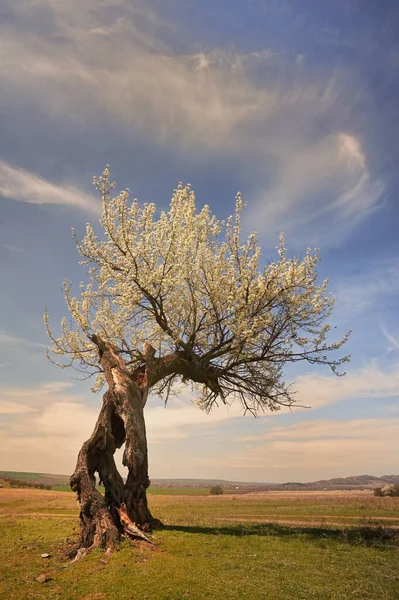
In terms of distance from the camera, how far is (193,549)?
17.7 metres

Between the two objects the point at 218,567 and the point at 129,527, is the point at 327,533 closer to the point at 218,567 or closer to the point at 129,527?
the point at 218,567

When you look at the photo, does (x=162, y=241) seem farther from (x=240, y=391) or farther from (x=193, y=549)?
(x=193, y=549)

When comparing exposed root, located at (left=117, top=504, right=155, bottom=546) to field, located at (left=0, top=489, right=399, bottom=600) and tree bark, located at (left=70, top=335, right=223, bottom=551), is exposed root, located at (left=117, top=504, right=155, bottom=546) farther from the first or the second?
field, located at (left=0, top=489, right=399, bottom=600)

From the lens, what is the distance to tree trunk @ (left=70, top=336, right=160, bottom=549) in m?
19.2

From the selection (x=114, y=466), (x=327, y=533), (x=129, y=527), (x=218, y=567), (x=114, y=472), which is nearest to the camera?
(x=218, y=567)

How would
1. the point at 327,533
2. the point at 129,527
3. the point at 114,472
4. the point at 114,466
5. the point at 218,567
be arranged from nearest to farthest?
the point at 218,567 < the point at 129,527 < the point at 114,472 < the point at 114,466 < the point at 327,533

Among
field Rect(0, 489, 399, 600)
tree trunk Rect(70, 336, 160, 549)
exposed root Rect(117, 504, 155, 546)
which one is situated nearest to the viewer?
field Rect(0, 489, 399, 600)

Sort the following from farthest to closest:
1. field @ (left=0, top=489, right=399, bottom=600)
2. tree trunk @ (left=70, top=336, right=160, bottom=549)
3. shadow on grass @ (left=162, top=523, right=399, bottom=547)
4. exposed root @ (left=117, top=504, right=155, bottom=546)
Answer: shadow on grass @ (left=162, top=523, right=399, bottom=547) → tree trunk @ (left=70, top=336, right=160, bottom=549) → exposed root @ (left=117, top=504, right=155, bottom=546) → field @ (left=0, top=489, right=399, bottom=600)

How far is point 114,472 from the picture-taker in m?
21.6

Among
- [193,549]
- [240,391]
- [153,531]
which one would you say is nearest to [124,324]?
[240,391]

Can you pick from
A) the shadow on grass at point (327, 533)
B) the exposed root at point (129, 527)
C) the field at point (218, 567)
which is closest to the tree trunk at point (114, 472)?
the exposed root at point (129, 527)

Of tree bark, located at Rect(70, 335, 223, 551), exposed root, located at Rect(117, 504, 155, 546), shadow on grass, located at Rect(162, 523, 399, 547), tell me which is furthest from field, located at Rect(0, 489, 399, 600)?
tree bark, located at Rect(70, 335, 223, 551)

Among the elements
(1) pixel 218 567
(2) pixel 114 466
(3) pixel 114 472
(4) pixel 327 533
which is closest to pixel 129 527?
(3) pixel 114 472

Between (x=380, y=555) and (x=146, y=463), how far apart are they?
443 inches
